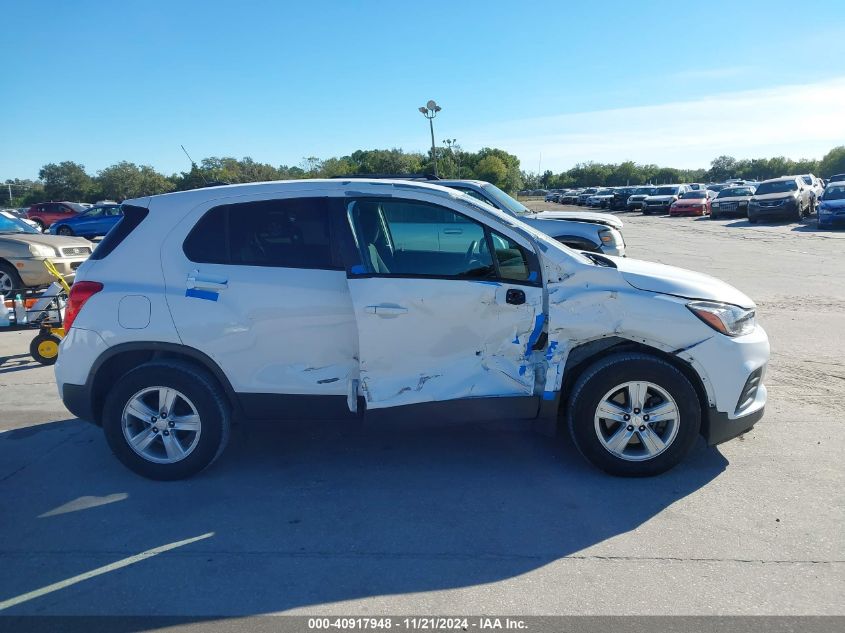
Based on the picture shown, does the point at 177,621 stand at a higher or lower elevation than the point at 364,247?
lower

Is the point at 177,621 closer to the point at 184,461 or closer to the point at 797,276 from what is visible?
the point at 184,461

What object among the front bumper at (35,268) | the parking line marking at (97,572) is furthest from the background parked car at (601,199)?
the parking line marking at (97,572)

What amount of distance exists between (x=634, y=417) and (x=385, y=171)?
110 ft

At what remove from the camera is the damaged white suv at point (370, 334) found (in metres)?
4.20

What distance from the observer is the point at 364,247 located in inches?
174

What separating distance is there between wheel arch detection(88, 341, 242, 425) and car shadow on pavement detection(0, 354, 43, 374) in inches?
150

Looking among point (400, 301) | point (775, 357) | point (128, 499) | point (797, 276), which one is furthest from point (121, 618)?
point (797, 276)

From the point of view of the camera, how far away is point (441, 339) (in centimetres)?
429

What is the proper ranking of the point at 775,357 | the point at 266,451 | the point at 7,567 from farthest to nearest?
the point at 775,357 → the point at 266,451 → the point at 7,567

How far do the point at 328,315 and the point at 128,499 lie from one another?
1731mm

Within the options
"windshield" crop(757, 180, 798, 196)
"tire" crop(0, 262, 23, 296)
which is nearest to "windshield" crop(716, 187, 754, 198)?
"windshield" crop(757, 180, 798, 196)

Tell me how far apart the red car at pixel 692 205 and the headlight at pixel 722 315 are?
35.2 metres

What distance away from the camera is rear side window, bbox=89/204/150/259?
4508 millimetres

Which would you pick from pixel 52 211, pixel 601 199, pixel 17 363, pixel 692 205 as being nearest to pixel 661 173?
pixel 601 199
